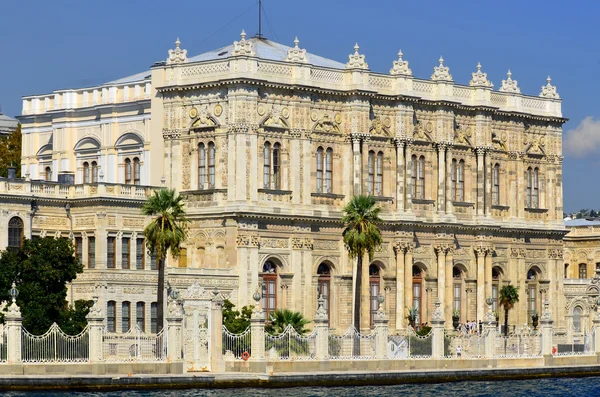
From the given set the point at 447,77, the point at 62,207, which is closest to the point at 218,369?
the point at 62,207

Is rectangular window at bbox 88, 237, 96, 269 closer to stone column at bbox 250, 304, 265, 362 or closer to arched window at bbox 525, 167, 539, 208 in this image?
stone column at bbox 250, 304, 265, 362

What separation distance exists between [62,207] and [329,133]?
13.7m

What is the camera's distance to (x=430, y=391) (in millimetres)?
72250

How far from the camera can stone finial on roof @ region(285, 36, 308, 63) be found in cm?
9062

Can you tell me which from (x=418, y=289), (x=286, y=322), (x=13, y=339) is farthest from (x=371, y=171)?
(x=13, y=339)

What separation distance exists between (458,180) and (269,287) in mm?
14316

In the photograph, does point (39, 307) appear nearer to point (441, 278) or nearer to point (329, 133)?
point (329, 133)

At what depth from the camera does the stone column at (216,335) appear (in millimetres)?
70062

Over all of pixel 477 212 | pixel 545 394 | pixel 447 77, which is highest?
pixel 447 77

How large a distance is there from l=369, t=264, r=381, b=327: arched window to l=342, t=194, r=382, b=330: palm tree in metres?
4.22

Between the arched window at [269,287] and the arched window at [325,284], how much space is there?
106 inches

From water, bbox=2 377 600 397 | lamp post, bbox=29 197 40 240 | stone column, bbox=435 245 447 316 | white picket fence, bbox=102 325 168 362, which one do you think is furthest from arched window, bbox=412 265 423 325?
white picket fence, bbox=102 325 168 362

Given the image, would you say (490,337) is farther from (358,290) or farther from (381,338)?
(358,290)

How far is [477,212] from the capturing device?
328 feet
